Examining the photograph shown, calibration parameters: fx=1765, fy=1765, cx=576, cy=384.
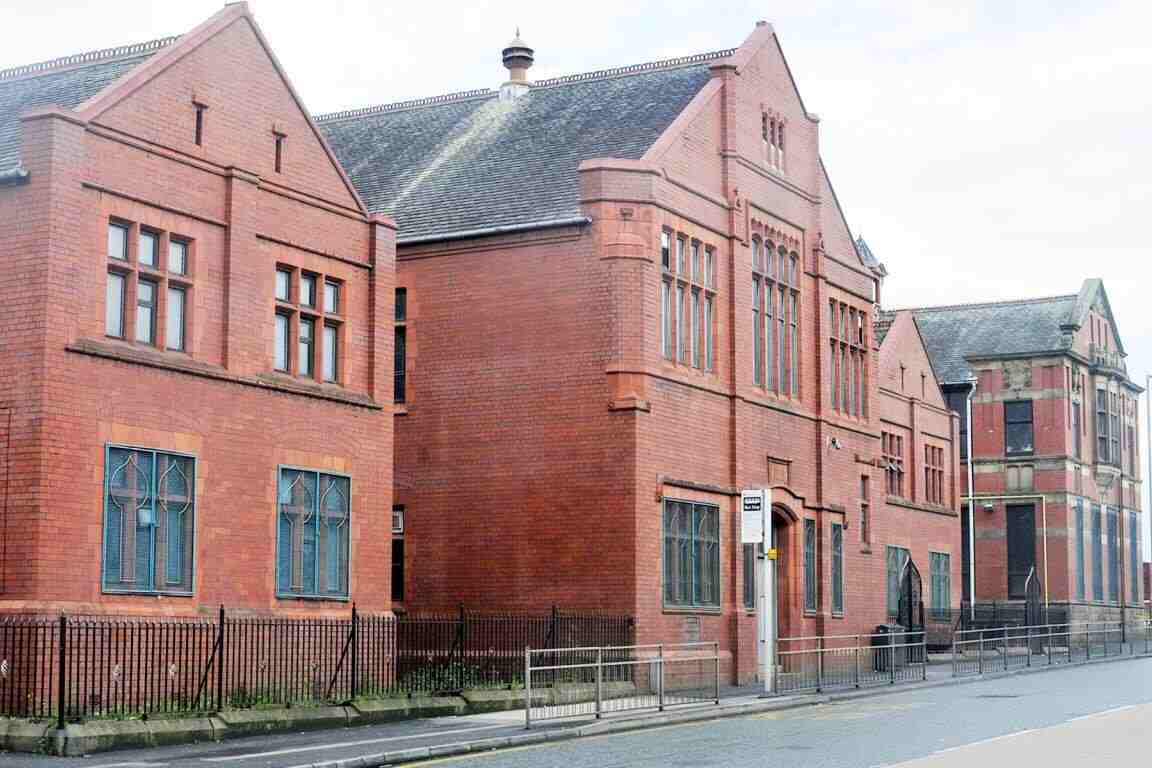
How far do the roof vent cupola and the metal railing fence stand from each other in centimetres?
1439

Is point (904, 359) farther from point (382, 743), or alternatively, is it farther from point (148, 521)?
point (382, 743)

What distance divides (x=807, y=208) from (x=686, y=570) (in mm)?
10735

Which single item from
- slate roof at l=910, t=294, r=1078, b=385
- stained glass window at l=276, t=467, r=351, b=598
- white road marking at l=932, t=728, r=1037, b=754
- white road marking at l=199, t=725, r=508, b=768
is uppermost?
slate roof at l=910, t=294, r=1078, b=385

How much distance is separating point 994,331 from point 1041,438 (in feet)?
16.8

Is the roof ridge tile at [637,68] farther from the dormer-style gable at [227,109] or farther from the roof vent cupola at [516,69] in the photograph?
the dormer-style gable at [227,109]

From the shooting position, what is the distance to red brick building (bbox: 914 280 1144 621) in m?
67.9

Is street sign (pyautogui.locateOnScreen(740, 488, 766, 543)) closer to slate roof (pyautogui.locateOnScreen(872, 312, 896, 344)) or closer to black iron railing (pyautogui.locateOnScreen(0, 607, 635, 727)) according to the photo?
black iron railing (pyautogui.locateOnScreen(0, 607, 635, 727))

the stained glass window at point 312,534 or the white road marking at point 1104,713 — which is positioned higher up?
the stained glass window at point 312,534

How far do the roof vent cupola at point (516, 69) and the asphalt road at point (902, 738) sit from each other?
1758 centimetres

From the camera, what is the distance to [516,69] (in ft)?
140

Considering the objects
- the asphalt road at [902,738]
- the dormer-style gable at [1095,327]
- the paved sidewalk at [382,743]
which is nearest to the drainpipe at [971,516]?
the dormer-style gable at [1095,327]

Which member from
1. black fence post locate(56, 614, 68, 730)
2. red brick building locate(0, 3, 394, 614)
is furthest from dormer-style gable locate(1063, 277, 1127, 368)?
black fence post locate(56, 614, 68, 730)

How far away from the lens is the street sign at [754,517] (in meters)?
32.5

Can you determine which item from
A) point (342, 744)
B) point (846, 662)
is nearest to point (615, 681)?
point (342, 744)
